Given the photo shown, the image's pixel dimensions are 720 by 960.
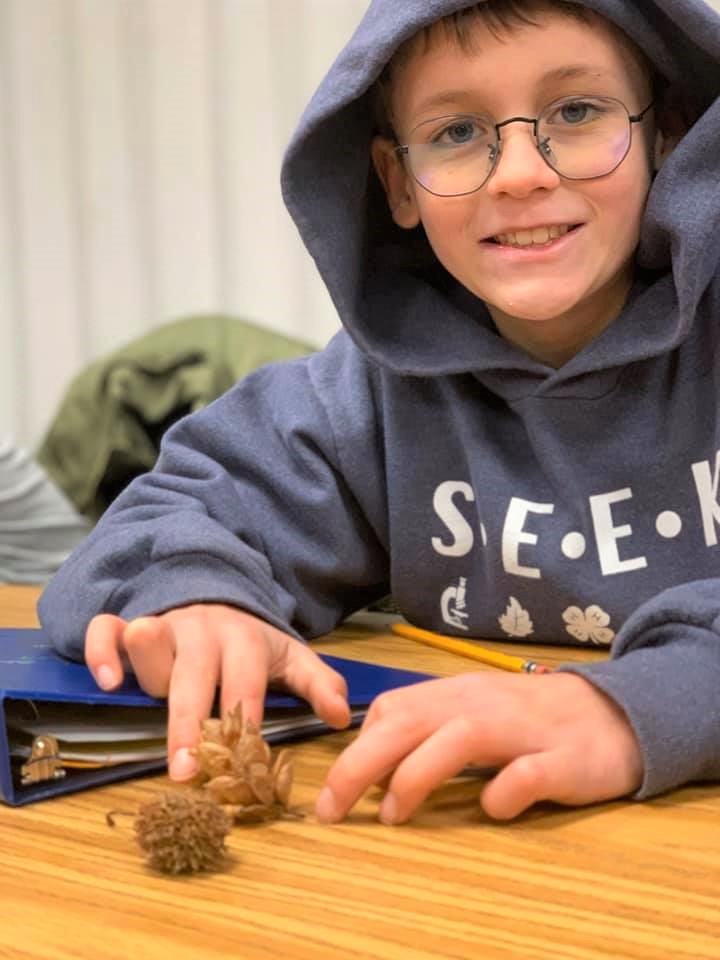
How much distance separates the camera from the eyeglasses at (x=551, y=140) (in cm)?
95

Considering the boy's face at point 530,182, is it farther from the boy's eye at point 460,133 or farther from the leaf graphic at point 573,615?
the leaf graphic at point 573,615

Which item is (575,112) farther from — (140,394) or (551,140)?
(140,394)

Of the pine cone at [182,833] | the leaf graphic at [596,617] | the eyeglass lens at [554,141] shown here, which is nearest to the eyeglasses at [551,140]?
the eyeglass lens at [554,141]

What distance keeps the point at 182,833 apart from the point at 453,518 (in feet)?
1.80

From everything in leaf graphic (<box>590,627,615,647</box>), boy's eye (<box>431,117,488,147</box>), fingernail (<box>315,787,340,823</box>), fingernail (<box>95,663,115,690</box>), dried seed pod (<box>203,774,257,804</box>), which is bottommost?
leaf graphic (<box>590,627,615,647</box>)

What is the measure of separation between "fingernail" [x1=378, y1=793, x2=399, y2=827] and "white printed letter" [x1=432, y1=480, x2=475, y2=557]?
46 centimetres

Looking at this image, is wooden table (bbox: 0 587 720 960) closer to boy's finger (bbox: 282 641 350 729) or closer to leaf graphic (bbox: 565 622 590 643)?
boy's finger (bbox: 282 641 350 729)

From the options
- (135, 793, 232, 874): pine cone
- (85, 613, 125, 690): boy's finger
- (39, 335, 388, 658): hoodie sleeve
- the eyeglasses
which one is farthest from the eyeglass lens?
(135, 793, 232, 874): pine cone

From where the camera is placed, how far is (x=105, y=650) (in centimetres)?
76

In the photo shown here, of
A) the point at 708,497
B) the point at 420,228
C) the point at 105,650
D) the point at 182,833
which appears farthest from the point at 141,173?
the point at 182,833

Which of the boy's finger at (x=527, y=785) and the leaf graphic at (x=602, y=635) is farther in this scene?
the leaf graphic at (x=602, y=635)

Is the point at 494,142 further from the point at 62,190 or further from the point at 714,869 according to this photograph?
the point at 62,190

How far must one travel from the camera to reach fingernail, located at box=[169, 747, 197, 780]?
67 centimetres

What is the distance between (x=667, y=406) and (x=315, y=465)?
28 centimetres
